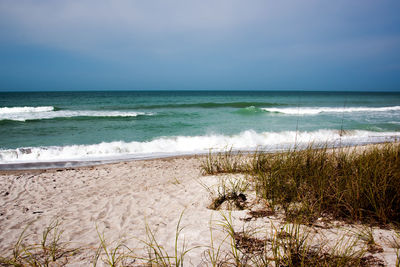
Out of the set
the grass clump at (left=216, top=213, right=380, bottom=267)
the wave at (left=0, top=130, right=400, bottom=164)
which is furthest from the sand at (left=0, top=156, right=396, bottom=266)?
the wave at (left=0, top=130, right=400, bottom=164)

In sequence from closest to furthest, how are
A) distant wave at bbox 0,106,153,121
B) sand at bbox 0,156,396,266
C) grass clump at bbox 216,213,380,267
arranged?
grass clump at bbox 216,213,380,267, sand at bbox 0,156,396,266, distant wave at bbox 0,106,153,121

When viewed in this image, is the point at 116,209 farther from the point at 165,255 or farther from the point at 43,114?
the point at 43,114

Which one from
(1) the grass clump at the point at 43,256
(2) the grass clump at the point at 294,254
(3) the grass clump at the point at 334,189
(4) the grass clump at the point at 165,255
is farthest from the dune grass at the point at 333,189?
(1) the grass clump at the point at 43,256

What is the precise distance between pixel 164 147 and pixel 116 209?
6332 millimetres

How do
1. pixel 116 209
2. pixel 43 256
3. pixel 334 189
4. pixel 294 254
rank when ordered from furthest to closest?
1. pixel 116 209
2. pixel 334 189
3. pixel 43 256
4. pixel 294 254

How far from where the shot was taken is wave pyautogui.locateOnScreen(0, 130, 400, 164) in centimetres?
857

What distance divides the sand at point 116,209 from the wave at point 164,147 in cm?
197

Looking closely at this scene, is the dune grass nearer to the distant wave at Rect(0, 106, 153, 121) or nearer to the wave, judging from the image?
the wave

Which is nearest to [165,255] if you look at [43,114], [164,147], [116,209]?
[116,209]

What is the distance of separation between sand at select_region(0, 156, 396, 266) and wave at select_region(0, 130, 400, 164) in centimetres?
197

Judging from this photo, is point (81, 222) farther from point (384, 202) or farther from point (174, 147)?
point (174, 147)

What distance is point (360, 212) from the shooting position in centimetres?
265

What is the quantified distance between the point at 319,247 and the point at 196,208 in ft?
6.30

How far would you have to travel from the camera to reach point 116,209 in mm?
3947
